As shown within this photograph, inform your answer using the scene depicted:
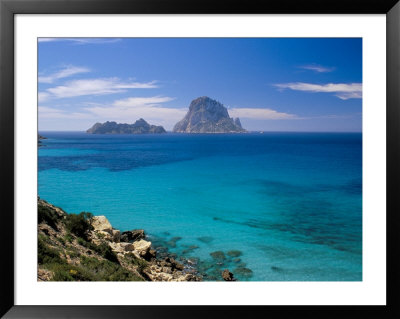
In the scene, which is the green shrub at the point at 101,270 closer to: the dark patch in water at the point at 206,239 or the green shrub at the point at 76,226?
the green shrub at the point at 76,226

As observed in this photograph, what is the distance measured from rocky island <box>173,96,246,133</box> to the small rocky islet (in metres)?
28.3

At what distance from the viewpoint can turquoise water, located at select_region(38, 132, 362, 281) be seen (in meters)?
5.61

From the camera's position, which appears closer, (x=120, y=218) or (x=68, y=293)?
(x=68, y=293)

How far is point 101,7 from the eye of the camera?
1579 millimetres

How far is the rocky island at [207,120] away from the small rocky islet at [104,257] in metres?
28.3

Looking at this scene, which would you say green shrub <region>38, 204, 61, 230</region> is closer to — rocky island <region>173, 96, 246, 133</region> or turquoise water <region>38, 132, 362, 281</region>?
turquoise water <region>38, 132, 362, 281</region>

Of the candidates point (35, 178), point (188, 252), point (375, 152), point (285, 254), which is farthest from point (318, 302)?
point (285, 254)

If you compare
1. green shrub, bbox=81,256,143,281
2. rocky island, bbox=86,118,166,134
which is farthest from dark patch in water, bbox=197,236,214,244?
rocky island, bbox=86,118,166,134

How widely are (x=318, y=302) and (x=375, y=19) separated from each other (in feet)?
5.40

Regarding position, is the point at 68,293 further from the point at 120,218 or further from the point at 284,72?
the point at 284,72

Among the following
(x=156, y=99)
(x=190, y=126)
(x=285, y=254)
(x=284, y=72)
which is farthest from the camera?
(x=190, y=126)

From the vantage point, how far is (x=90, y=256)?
9.77 ft

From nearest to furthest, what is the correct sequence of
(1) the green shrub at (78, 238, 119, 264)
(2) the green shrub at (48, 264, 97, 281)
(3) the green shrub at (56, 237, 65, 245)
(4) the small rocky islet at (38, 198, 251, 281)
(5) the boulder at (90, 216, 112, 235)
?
1. (2) the green shrub at (48, 264, 97, 281)
2. (4) the small rocky islet at (38, 198, 251, 281)
3. (3) the green shrub at (56, 237, 65, 245)
4. (1) the green shrub at (78, 238, 119, 264)
5. (5) the boulder at (90, 216, 112, 235)

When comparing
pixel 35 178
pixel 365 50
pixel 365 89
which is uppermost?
pixel 365 50
